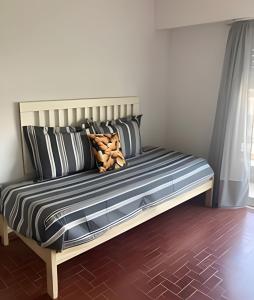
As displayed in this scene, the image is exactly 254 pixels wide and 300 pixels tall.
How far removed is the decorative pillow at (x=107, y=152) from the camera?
267 centimetres

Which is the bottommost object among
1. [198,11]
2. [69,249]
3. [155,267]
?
[155,267]

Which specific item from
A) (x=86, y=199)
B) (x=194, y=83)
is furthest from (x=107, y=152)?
(x=194, y=83)

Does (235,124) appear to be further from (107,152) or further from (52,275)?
(52,275)

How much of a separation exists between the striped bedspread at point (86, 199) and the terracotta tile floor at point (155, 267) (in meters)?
0.35

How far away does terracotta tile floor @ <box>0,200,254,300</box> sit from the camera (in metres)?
1.94

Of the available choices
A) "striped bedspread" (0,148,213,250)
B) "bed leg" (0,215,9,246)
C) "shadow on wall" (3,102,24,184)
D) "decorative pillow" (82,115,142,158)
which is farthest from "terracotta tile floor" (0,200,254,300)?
"decorative pillow" (82,115,142,158)

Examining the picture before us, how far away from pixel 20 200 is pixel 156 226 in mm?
1353

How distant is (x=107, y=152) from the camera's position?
2.71 metres

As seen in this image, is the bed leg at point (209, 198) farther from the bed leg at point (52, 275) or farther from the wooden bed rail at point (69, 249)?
the bed leg at point (52, 275)

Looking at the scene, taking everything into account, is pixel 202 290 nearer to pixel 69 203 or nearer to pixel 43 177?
pixel 69 203

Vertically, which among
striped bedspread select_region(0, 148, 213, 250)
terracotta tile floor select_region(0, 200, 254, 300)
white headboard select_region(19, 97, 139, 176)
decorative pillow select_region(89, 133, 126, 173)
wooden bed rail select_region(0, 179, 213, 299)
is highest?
white headboard select_region(19, 97, 139, 176)

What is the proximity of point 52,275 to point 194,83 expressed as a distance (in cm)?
272

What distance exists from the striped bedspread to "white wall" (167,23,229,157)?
0.88m

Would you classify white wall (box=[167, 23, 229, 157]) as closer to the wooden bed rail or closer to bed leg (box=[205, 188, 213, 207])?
bed leg (box=[205, 188, 213, 207])
